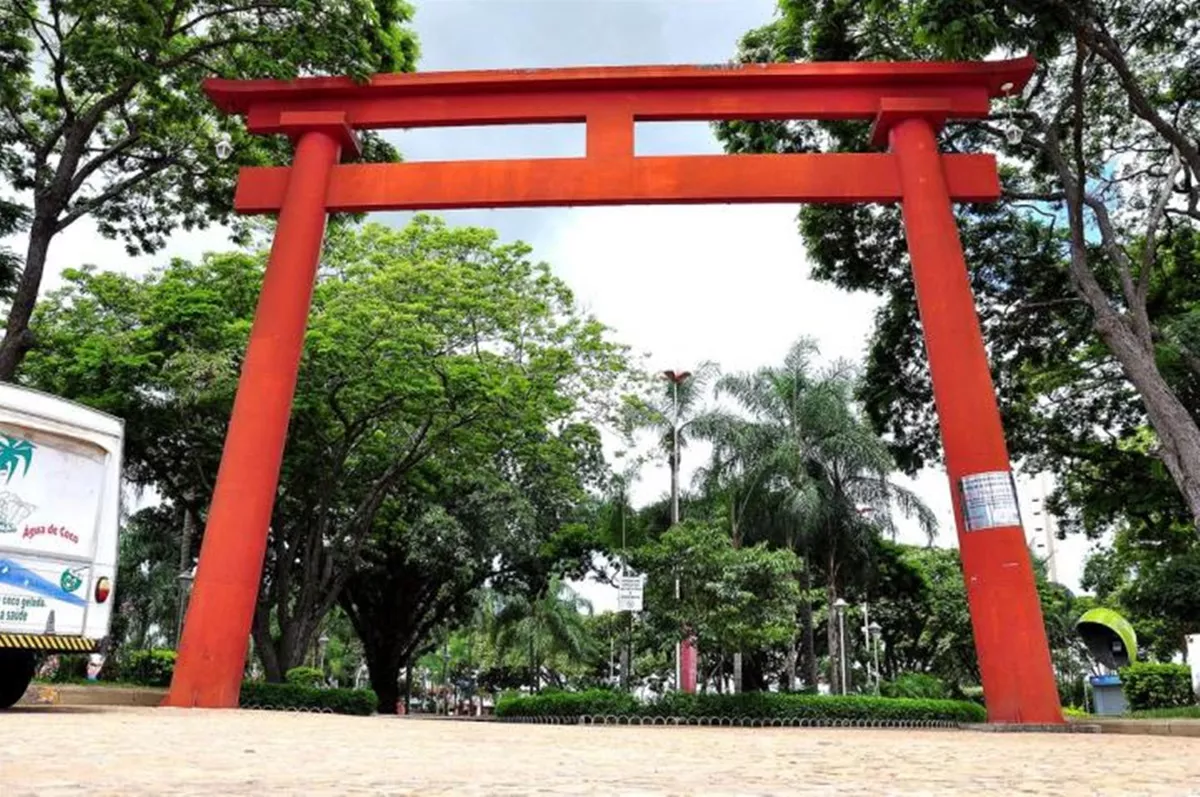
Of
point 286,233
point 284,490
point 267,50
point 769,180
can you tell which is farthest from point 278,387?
point 284,490

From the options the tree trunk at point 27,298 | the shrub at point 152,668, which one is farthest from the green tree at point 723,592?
the shrub at point 152,668

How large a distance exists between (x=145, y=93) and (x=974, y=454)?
10.5m

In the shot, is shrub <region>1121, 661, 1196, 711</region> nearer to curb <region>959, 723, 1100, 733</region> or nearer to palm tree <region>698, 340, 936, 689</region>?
palm tree <region>698, 340, 936, 689</region>

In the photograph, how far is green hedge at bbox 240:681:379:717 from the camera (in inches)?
494

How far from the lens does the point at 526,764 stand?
12.9 ft

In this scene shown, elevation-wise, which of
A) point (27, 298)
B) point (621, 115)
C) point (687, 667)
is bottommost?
point (687, 667)

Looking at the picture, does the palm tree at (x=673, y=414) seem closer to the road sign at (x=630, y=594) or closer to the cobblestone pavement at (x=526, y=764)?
the road sign at (x=630, y=594)

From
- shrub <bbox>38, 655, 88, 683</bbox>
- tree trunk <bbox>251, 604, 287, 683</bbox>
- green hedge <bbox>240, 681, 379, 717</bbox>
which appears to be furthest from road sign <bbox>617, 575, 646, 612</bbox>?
shrub <bbox>38, 655, 88, 683</bbox>

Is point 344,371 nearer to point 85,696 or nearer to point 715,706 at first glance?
point 85,696

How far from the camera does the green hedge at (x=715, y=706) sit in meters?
14.4

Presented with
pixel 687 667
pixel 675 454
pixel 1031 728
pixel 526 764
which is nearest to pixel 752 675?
pixel 687 667

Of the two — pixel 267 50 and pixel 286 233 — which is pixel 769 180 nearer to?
pixel 286 233

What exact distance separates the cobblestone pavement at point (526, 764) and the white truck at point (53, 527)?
74 cm

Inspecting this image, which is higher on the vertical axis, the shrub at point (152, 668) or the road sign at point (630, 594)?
the road sign at point (630, 594)
